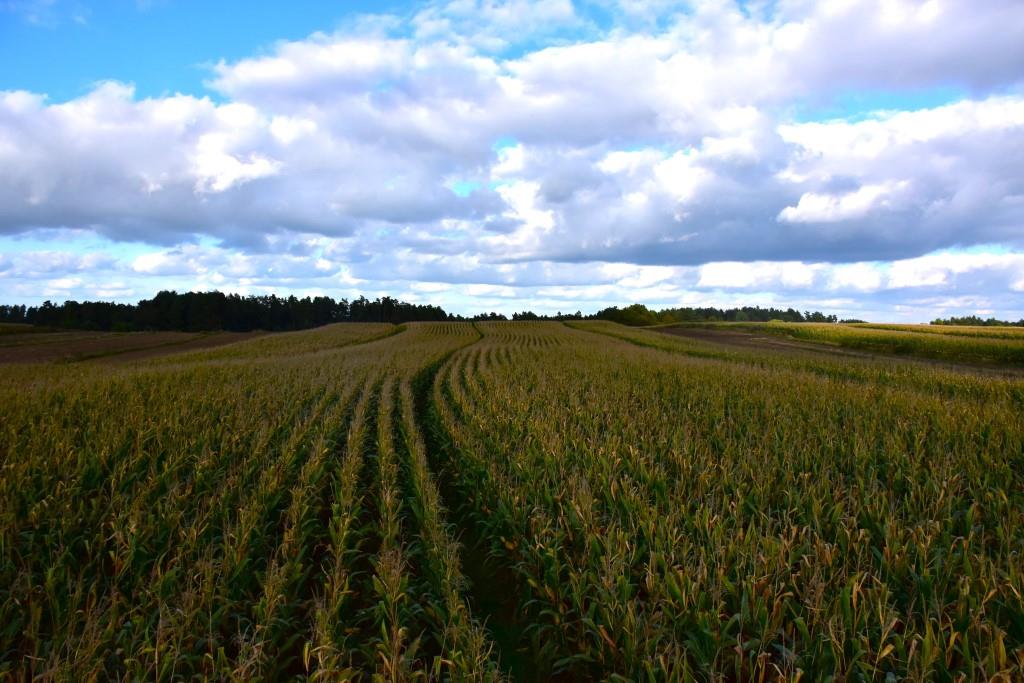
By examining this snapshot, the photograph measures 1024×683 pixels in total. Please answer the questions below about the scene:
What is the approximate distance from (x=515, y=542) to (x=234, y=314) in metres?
122

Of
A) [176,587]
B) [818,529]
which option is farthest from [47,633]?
[818,529]

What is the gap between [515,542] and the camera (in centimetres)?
625

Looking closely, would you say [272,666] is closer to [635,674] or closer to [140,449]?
[635,674]

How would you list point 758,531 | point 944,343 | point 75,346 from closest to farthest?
point 758,531, point 944,343, point 75,346

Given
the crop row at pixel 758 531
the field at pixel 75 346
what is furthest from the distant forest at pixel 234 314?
the crop row at pixel 758 531

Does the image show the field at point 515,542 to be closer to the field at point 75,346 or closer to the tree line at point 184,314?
the field at point 75,346

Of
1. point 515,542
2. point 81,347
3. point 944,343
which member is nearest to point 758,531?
point 515,542

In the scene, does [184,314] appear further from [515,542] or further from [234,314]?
[515,542]

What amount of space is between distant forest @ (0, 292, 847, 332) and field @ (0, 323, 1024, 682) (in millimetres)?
105282

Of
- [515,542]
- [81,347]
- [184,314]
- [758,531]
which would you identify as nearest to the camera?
[758,531]

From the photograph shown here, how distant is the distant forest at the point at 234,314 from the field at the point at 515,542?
105282mm

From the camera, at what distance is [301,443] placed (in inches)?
413

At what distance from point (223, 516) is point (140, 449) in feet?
9.78

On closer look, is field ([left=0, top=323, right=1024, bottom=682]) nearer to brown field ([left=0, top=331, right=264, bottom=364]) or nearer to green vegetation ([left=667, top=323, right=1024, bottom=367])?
green vegetation ([left=667, top=323, right=1024, bottom=367])
